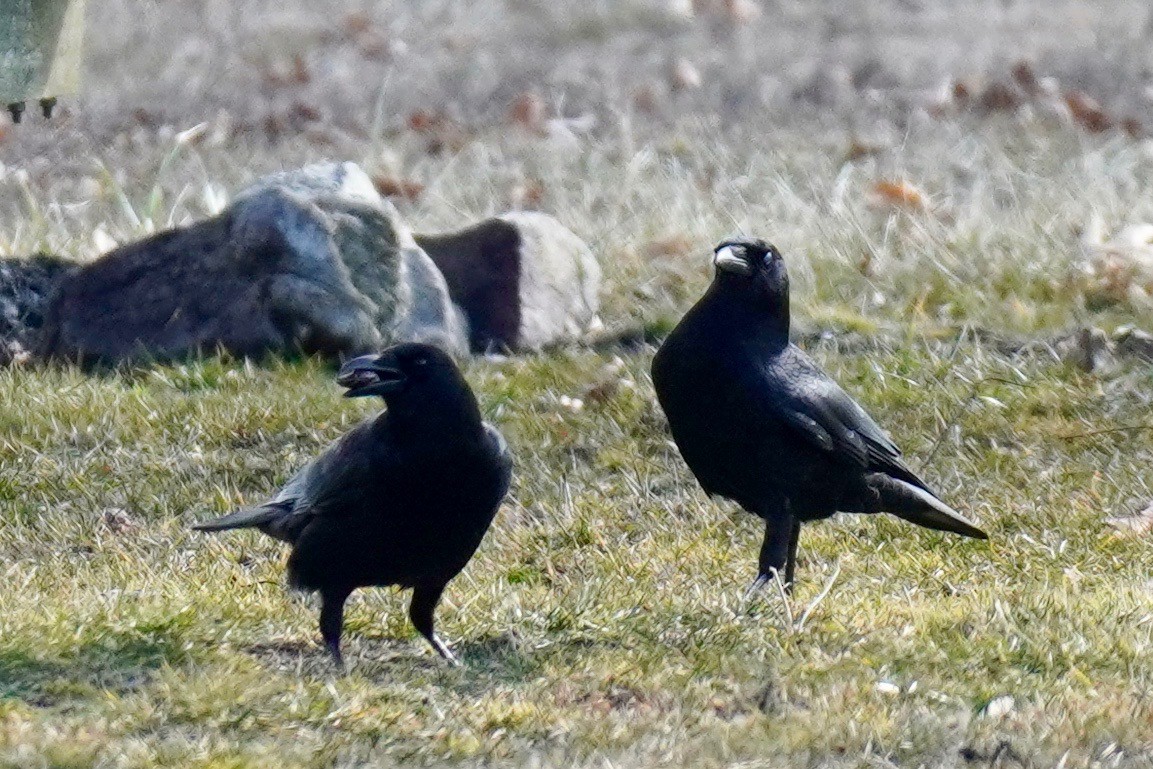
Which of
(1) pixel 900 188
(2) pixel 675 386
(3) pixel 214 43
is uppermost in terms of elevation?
(2) pixel 675 386

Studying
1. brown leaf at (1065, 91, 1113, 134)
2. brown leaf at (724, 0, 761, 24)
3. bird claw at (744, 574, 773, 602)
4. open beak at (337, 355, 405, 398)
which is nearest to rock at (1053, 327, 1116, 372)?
bird claw at (744, 574, 773, 602)

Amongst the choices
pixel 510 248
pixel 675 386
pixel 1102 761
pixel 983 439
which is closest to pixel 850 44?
pixel 510 248

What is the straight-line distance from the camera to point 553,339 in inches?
295

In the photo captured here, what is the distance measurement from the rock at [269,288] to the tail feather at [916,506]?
250 centimetres

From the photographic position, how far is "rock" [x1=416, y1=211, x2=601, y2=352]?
295 inches

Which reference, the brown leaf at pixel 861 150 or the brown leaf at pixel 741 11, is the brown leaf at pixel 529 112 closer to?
the brown leaf at pixel 861 150

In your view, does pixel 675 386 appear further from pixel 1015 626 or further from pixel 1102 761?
pixel 1102 761

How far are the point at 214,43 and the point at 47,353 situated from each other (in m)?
7.42

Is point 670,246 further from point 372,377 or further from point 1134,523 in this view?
point 372,377

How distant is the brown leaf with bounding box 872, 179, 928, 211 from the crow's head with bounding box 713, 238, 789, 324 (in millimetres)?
3917

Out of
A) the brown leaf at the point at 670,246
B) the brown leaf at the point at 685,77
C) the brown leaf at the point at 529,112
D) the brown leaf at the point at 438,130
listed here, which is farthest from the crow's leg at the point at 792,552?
the brown leaf at the point at 685,77

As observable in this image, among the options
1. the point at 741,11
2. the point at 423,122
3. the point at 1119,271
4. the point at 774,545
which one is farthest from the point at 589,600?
the point at 741,11

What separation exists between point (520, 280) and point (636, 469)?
150cm

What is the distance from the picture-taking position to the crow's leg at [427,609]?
4.48 m
